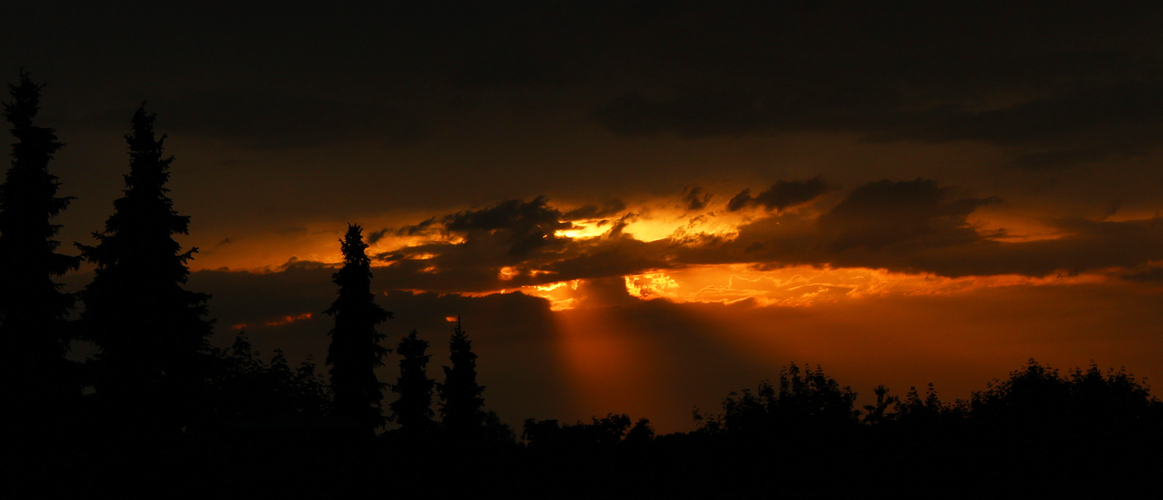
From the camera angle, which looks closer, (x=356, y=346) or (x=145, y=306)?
(x=145, y=306)

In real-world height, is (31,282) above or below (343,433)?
above

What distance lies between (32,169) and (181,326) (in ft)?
28.0

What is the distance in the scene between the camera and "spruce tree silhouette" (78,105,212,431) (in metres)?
33.6

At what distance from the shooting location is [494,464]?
29.0m

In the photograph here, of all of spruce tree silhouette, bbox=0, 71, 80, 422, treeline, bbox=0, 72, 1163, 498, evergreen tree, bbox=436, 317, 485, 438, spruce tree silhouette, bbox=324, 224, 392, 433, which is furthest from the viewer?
evergreen tree, bbox=436, 317, 485, 438

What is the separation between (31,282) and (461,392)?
29265 mm

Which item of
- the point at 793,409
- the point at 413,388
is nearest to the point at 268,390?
the point at 413,388

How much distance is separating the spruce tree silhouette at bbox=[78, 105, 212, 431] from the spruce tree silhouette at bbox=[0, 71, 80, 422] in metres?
1.29

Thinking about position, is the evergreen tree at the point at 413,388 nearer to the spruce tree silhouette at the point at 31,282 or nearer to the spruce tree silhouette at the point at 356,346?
the spruce tree silhouette at the point at 356,346

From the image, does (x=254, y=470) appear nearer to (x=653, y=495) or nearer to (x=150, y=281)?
(x=150, y=281)

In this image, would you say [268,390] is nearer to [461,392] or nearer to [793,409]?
[461,392]

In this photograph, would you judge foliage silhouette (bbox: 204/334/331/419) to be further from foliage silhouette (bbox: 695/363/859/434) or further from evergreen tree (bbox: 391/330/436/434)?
foliage silhouette (bbox: 695/363/859/434)

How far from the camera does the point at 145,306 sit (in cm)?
3412

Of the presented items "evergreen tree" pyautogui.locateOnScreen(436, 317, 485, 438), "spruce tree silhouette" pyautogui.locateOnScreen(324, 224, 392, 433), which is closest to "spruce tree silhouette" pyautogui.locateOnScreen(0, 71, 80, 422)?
"spruce tree silhouette" pyautogui.locateOnScreen(324, 224, 392, 433)
